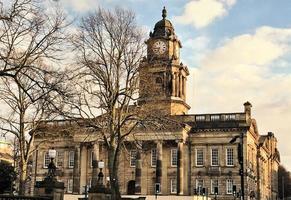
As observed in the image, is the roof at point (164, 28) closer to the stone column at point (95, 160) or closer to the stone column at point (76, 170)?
the stone column at point (95, 160)

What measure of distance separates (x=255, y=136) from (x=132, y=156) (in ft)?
66.9

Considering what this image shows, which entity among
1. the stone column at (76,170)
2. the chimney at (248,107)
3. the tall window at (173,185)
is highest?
the chimney at (248,107)

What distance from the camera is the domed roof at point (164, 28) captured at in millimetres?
79188

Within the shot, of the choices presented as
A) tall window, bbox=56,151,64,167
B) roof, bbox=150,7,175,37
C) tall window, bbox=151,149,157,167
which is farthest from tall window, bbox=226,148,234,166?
tall window, bbox=56,151,64,167

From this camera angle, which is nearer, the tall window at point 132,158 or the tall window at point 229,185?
the tall window at point 229,185

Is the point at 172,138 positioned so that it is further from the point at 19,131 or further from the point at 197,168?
the point at 19,131

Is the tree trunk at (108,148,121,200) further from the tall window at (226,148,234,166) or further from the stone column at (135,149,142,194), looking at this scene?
the tall window at (226,148,234,166)

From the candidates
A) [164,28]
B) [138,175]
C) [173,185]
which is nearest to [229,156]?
[173,185]

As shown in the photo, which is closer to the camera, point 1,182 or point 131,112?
point 1,182

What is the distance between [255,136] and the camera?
82.0m

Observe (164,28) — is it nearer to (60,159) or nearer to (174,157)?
(174,157)

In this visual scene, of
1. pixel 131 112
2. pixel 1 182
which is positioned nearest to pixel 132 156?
pixel 131 112

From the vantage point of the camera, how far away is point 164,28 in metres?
80.0

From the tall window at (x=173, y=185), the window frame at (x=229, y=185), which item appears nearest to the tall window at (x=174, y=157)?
the tall window at (x=173, y=185)
